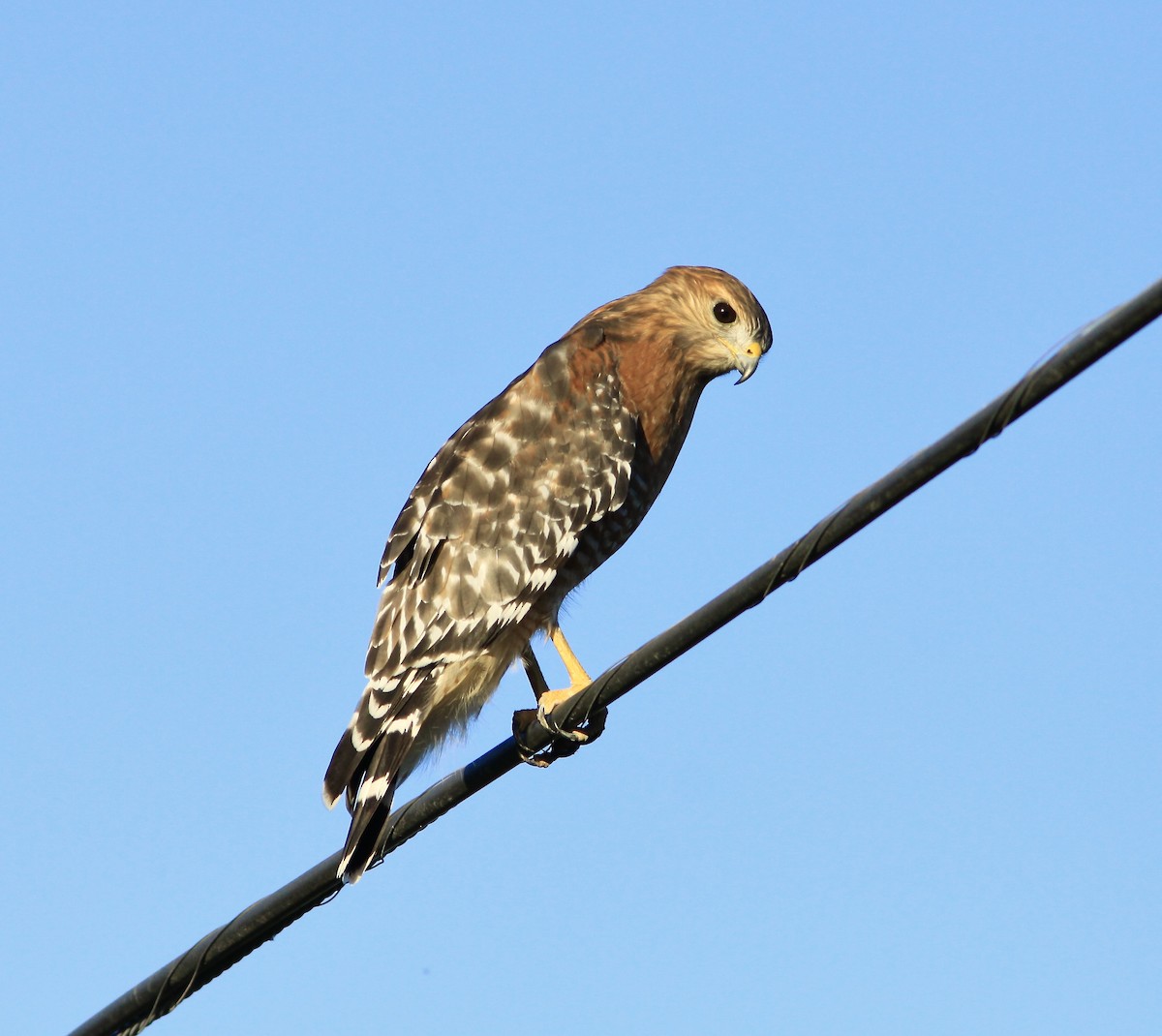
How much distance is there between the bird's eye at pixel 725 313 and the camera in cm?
755

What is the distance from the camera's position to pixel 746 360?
747 cm

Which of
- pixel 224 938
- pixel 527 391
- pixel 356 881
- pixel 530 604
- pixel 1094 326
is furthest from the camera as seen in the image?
pixel 527 391

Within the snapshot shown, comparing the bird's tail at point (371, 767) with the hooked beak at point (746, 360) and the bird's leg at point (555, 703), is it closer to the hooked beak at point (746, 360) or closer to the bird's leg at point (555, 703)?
the bird's leg at point (555, 703)

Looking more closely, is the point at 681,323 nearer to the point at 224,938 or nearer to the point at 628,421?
the point at 628,421

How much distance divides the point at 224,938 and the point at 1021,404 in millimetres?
2731

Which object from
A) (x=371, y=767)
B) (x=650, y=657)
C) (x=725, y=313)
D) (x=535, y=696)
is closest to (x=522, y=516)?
(x=535, y=696)

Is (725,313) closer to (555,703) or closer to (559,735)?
(555,703)

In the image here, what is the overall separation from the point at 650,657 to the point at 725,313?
11.7 ft

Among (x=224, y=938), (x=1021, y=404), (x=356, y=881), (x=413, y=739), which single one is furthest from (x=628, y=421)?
(x=1021, y=404)

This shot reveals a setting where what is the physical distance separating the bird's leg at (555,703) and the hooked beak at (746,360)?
158 centimetres

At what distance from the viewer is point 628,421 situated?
275 inches

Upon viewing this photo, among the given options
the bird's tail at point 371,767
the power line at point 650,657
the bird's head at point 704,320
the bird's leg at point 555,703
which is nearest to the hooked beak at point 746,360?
the bird's head at point 704,320

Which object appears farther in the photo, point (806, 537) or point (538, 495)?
point (538, 495)

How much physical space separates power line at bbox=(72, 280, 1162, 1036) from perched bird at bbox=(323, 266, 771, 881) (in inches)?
34.8
